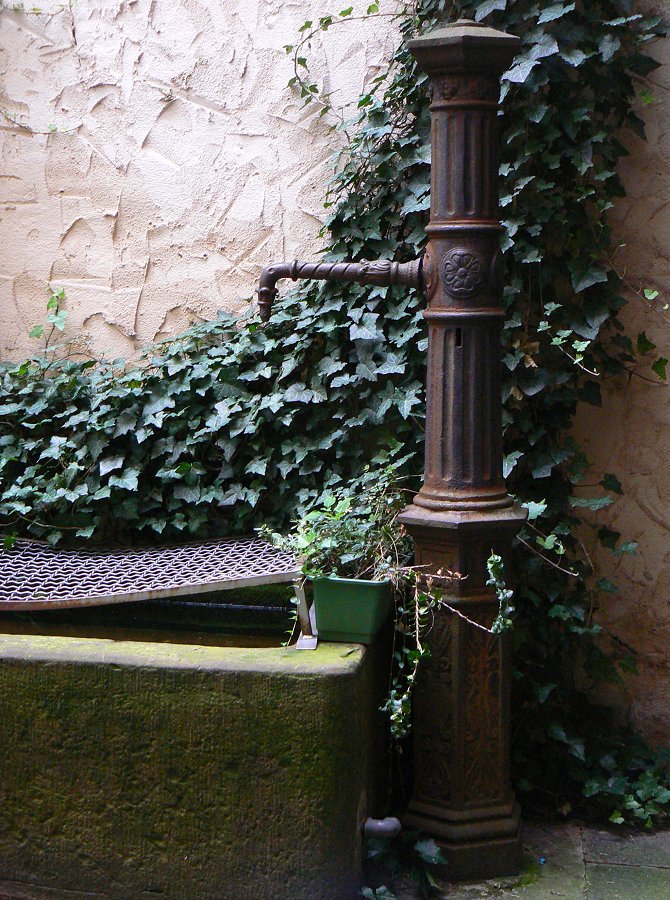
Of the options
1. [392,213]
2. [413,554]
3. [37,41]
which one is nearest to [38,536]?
[413,554]

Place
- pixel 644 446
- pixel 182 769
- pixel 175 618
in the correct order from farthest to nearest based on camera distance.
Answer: pixel 644 446
pixel 175 618
pixel 182 769

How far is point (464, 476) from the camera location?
99.5 inches

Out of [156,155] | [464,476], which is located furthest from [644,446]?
[156,155]

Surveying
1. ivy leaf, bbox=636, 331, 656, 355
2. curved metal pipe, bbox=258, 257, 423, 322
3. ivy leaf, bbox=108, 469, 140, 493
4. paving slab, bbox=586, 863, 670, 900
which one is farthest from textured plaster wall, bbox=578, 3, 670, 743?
ivy leaf, bbox=108, 469, 140, 493

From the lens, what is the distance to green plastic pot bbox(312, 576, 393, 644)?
2.47 metres

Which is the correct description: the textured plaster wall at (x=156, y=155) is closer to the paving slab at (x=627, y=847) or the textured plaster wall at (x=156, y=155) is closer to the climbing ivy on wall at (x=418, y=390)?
the climbing ivy on wall at (x=418, y=390)

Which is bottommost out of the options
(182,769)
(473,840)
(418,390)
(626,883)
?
(626,883)

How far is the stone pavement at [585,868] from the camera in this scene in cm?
255

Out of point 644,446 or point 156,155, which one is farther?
point 156,155

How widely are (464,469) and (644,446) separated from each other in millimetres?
941

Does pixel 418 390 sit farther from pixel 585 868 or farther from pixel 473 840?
pixel 585 868

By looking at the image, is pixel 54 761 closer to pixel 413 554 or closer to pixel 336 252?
pixel 413 554

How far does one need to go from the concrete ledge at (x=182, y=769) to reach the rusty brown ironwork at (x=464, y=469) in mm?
244

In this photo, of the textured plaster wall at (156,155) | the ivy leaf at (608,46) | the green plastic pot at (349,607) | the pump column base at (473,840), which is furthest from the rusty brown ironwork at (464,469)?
the textured plaster wall at (156,155)
